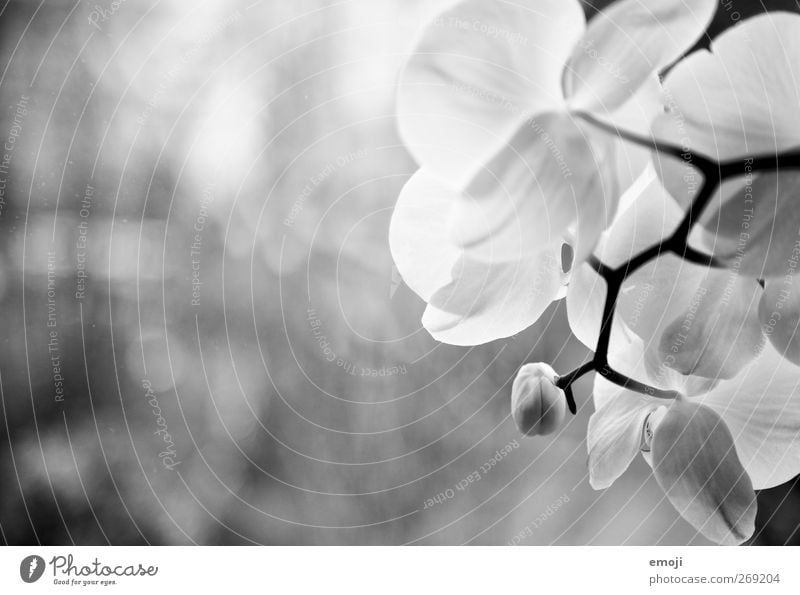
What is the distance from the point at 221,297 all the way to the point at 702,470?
1.12 ft

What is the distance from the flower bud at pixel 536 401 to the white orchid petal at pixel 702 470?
72mm

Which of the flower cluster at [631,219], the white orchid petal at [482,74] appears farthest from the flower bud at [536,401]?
the white orchid petal at [482,74]

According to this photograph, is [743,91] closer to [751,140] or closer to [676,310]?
[751,140]

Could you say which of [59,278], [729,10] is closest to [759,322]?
[729,10]

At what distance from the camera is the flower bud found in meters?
0.45

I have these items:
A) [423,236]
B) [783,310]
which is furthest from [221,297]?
[783,310]

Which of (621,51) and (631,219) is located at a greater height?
(621,51)

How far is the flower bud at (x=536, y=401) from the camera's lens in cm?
45

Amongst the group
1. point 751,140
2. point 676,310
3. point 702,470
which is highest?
point 751,140

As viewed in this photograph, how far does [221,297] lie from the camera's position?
0.43 metres

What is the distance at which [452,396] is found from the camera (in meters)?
0.45

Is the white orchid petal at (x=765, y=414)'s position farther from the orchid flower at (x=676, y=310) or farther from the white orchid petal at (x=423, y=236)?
the white orchid petal at (x=423, y=236)

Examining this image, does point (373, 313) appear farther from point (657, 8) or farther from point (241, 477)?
point (657, 8)

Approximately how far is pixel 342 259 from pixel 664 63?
237 mm
